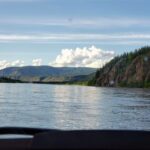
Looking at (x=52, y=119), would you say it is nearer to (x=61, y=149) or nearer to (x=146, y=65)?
(x=61, y=149)

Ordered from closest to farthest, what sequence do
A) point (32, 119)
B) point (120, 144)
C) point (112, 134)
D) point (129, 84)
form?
point (120, 144)
point (112, 134)
point (32, 119)
point (129, 84)

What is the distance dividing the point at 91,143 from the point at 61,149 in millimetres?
173

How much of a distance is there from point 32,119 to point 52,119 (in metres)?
2.09

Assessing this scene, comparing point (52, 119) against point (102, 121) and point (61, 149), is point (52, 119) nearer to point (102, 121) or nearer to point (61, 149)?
point (102, 121)

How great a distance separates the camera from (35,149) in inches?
117

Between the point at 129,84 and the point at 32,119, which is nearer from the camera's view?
the point at 32,119

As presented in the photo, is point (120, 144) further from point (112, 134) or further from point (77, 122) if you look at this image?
point (77, 122)

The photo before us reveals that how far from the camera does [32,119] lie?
31.6 meters

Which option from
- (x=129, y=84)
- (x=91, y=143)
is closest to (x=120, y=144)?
(x=91, y=143)

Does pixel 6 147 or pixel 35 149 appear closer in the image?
pixel 35 149

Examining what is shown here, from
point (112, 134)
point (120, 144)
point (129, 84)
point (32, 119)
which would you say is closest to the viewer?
point (120, 144)

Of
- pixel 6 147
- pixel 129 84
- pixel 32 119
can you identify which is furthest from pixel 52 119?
pixel 129 84

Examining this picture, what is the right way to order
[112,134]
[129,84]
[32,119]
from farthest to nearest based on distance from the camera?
[129,84], [32,119], [112,134]

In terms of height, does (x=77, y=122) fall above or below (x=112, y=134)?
below
